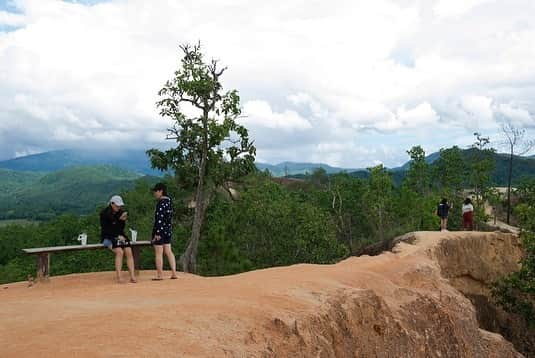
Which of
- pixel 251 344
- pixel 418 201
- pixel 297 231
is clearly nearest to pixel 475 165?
pixel 418 201

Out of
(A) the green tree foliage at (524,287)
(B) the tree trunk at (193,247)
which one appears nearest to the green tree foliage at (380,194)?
(A) the green tree foliage at (524,287)

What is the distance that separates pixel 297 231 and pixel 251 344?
64.7ft

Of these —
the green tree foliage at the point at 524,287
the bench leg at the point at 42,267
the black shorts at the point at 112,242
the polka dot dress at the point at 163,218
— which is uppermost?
the polka dot dress at the point at 163,218

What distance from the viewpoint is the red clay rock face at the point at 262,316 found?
199 inches

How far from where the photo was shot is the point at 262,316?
6.49 metres

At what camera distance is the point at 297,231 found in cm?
2538

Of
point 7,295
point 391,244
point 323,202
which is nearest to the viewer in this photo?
point 7,295

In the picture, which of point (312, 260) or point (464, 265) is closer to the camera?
point (464, 265)

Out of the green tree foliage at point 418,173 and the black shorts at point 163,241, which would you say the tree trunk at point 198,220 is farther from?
the green tree foliage at point 418,173

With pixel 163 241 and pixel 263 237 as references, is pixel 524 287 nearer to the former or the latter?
pixel 163 241

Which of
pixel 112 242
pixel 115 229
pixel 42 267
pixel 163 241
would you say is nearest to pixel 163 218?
pixel 163 241

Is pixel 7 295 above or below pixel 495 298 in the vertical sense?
above

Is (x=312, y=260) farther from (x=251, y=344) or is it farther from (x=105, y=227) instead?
(x=251, y=344)

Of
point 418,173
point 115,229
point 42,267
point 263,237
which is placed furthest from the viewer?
point 418,173
